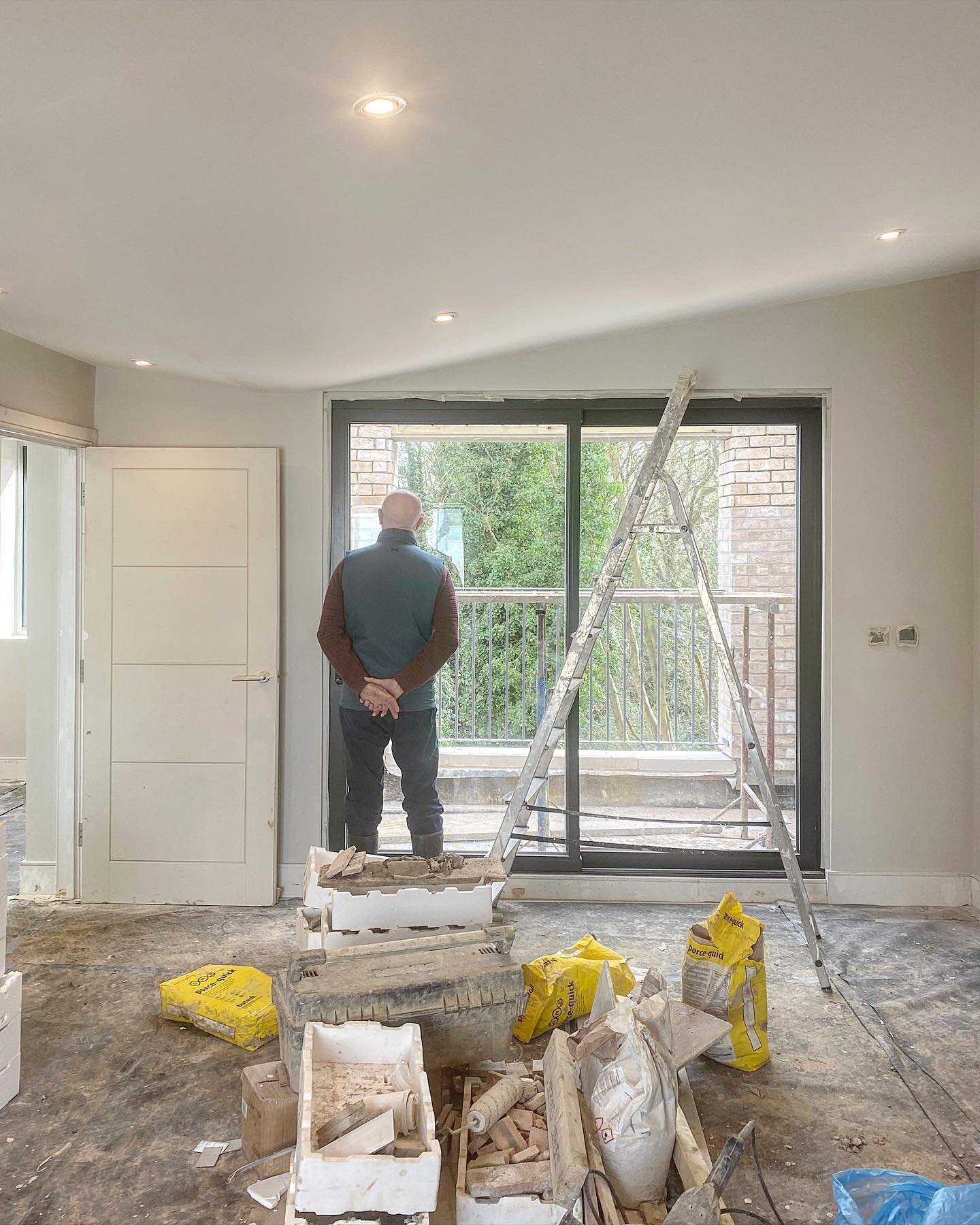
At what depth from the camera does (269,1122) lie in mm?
2133

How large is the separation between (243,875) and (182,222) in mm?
2719

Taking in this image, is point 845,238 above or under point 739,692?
above

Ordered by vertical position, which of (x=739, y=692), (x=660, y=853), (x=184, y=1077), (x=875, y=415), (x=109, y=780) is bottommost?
(x=184, y=1077)

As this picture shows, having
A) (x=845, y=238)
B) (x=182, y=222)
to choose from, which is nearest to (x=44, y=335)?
(x=182, y=222)

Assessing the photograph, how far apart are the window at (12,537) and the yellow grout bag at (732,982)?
5922mm

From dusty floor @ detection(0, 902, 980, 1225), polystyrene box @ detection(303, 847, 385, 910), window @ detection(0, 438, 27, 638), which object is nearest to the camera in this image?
dusty floor @ detection(0, 902, 980, 1225)

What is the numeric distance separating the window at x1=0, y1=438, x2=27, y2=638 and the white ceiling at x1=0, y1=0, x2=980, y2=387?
4.00m

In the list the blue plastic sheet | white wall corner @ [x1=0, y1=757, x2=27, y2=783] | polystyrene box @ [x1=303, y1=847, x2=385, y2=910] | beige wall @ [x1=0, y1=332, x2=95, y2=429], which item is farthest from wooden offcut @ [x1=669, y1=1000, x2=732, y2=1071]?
white wall corner @ [x1=0, y1=757, x2=27, y2=783]

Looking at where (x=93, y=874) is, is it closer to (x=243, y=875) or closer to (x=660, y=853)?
Result: (x=243, y=875)

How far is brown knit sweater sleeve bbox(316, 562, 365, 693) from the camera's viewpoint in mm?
3666

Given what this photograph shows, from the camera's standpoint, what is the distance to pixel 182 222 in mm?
2232

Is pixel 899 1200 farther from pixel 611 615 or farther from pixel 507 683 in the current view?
pixel 611 615

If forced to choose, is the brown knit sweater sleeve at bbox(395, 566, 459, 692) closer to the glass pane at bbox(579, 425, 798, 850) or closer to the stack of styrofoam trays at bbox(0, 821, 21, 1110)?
the glass pane at bbox(579, 425, 798, 850)

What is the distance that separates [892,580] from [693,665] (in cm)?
117
